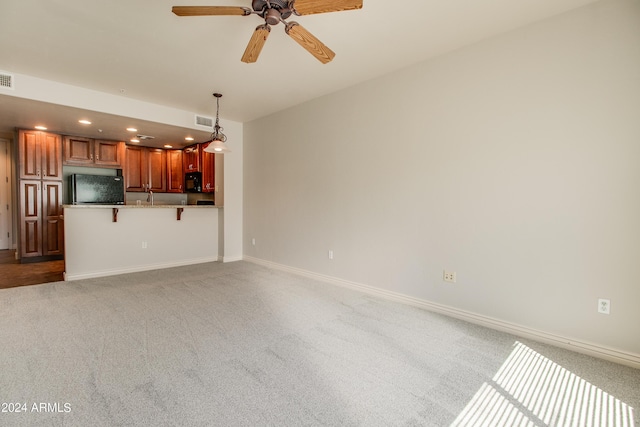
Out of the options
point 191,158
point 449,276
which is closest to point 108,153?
point 191,158

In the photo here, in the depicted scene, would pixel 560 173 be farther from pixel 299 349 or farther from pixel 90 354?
pixel 90 354

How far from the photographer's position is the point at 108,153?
18.9 feet

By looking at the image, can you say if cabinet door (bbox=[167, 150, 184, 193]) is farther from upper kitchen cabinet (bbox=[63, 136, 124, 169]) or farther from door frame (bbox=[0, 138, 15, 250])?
door frame (bbox=[0, 138, 15, 250])

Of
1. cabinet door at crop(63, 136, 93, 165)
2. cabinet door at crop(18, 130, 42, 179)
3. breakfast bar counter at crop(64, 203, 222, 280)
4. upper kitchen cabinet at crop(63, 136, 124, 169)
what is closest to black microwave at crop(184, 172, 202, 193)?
breakfast bar counter at crop(64, 203, 222, 280)

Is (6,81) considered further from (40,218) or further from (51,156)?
(40,218)

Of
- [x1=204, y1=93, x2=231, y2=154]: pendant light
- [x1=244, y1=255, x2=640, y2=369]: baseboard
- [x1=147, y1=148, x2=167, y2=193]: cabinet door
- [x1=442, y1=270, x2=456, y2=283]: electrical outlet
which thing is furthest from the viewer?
[x1=147, y1=148, x2=167, y2=193]: cabinet door

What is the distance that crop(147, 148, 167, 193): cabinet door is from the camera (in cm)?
632

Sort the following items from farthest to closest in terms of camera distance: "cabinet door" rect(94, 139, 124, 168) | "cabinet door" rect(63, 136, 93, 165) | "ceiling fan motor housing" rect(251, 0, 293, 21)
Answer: "cabinet door" rect(94, 139, 124, 168)
"cabinet door" rect(63, 136, 93, 165)
"ceiling fan motor housing" rect(251, 0, 293, 21)

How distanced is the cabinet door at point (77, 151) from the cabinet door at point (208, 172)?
2.17 m

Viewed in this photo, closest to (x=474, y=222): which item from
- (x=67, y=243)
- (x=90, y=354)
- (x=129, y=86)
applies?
(x=90, y=354)

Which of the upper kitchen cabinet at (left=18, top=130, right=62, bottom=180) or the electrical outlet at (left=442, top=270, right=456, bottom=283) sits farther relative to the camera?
the upper kitchen cabinet at (left=18, top=130, right=62, bottom=180)

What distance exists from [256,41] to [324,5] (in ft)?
1.99

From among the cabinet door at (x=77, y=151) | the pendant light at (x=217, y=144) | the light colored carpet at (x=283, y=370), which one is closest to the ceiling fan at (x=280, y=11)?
the pendant light at (x=217, y=144)

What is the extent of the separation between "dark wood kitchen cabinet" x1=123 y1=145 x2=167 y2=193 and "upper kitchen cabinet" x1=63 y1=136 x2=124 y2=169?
0.19m
